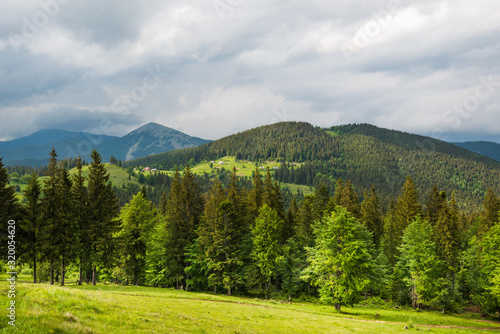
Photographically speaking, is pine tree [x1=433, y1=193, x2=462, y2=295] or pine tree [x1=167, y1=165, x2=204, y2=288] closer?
pine tree [x1=433, y1=193, x2=462, y2=295]

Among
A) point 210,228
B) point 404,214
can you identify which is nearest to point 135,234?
point 210,228

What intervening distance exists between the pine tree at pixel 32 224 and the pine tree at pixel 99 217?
7.06m

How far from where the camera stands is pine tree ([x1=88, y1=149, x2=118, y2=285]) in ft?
156

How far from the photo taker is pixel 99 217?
4894 centimetres

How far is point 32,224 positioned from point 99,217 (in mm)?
9243

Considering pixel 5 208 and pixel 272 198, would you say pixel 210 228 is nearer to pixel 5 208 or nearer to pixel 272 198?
pixel 272 198

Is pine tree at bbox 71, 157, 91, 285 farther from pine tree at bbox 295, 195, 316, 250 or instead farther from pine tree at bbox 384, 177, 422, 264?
pine tree at bbox 384, 177, 422, 264

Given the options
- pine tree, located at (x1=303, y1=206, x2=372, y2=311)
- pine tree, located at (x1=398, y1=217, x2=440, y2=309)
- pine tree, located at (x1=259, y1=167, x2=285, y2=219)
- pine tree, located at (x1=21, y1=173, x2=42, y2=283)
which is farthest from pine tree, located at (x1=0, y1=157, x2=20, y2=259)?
pine tree, located at (x1=398, y1=217, x2=440, y2=309)

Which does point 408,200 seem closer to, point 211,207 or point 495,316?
point 495,316

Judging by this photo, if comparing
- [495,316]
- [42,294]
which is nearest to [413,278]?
[495,316]

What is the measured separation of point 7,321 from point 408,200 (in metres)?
79.6

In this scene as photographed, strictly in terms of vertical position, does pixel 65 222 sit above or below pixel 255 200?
below

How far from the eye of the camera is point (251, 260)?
197 ft

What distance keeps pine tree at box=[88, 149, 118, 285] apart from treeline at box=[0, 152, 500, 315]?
0.17 metres
